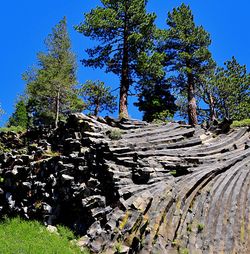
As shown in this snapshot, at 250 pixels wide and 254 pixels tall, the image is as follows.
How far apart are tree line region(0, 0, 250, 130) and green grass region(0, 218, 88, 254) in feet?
38.9

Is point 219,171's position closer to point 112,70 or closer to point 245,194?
point 245,194

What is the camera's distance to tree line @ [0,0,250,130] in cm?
2956

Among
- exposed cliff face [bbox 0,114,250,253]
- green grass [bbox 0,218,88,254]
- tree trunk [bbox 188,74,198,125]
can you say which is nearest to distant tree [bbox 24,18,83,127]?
tree trunk [bbox 188,74,198,125]

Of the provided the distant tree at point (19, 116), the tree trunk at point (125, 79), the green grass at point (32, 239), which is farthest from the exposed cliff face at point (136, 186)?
the distant tree at point (19, 116)

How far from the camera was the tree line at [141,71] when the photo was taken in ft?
97.0

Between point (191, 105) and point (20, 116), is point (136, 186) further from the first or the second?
point (20, 116)

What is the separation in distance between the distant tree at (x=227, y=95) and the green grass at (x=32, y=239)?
22443 millimetres

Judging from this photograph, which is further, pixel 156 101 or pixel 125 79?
pixel 156 101

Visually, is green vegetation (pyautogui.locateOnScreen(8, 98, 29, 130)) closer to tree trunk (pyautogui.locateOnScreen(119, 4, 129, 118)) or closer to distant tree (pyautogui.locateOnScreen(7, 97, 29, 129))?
distant tree (pyautogui.locateOnScreen(7, 97, 29, 129))

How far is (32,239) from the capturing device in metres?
12.9

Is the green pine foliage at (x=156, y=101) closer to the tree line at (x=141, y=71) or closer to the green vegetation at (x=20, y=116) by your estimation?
the tree line at (x=141, y=71)

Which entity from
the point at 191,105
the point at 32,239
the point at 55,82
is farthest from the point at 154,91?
the point at 32,239

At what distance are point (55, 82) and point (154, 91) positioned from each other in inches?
376

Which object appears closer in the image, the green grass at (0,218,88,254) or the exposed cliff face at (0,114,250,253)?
the green grass at (0,218,88,254)
